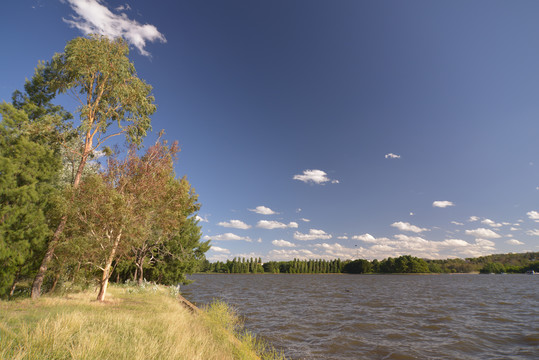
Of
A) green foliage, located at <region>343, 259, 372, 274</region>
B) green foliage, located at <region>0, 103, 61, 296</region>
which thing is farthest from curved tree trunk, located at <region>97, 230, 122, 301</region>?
green foliage, located at <region>343, 259, 372, 274</region>

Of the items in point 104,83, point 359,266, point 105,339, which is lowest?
point 105,339

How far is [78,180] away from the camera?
1850 centimetres

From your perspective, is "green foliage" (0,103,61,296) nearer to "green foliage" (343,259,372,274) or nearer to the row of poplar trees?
the row of poplar trees

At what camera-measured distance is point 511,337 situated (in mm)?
17453

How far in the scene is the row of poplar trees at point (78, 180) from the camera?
1548 cm

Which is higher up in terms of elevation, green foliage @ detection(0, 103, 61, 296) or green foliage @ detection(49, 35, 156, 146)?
green foliage @ detection(49, 35, 156, 146)

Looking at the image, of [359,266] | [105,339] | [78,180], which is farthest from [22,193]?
[359,266]

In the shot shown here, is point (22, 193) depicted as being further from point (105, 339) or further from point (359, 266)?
point (359, 266)

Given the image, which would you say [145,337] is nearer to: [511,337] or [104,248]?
[104,248]

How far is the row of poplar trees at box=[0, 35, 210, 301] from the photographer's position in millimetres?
15477

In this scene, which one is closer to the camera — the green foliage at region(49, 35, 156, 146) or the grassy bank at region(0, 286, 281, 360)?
the grassy bank at region(0, 286, 281, 360)

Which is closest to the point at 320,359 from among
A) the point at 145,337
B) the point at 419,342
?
the point at 419,342

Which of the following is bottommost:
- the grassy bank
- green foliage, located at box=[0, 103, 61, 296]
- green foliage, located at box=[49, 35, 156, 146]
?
the grassy bank

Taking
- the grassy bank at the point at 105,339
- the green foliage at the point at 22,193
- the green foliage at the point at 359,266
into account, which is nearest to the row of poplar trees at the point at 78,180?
the green foliage at the point at 22,193
